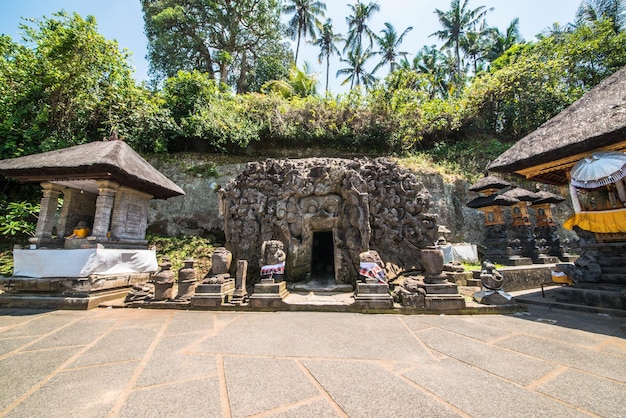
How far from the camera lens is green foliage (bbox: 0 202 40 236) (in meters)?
9.52

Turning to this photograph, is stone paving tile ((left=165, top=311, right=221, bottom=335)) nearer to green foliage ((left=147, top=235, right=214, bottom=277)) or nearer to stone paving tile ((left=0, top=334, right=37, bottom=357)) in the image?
stone paving tile ((left=0, top=334, right=37, bottom=357))

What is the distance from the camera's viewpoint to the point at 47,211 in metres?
8.02

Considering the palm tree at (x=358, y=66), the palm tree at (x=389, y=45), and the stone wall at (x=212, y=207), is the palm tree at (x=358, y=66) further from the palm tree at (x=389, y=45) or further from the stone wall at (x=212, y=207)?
the stone wall at (x=212, y=207)

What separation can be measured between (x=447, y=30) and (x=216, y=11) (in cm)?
2468

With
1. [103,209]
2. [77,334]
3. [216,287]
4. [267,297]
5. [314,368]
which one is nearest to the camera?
[314,368]

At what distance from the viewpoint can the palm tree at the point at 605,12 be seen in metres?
19.7

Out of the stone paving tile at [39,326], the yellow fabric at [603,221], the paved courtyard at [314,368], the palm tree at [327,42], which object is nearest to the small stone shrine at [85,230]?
the stone paving tile at [39,326]

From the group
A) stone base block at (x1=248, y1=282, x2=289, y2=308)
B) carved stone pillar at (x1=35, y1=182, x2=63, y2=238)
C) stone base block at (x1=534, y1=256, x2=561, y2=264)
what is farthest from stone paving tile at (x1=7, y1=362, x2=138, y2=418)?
stone base block at (x1=534, y1=256, x2=561, y2=264)

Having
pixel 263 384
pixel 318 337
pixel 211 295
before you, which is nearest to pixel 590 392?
pixel 318 337

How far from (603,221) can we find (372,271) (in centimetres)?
553

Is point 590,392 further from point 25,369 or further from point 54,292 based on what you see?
point 54,292

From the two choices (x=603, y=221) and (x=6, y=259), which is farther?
(x=6, y=259)

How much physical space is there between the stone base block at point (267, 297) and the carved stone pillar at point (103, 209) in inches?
207

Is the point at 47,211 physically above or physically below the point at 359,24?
below
